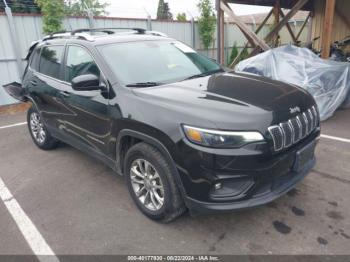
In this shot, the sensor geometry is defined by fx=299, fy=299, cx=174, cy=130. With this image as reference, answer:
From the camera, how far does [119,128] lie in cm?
297

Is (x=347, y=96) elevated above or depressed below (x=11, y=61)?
below

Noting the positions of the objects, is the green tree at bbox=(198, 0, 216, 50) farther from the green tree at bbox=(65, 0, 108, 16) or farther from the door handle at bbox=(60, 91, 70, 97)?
the door handle at bbox=(60, 91, 70, 97)

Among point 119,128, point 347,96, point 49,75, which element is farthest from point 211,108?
point 347,96

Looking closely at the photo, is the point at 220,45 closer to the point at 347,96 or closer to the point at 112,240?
the point at 347,96

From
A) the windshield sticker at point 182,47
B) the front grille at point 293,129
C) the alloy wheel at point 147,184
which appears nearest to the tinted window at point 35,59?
the windshield sticker at point 182,47

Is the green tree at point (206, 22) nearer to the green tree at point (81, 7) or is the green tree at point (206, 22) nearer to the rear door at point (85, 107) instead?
the green tree at point (81, 7)

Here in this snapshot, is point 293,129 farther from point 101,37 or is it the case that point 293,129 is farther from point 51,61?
point 51,61

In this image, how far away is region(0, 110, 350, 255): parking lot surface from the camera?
2607 millimetres

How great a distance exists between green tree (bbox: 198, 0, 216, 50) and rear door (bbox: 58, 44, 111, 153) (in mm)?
9277

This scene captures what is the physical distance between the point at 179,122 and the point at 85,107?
147 cm

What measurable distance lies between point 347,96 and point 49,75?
5.75 metres

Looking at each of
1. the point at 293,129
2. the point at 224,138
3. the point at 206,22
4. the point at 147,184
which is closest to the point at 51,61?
the point at 147,184

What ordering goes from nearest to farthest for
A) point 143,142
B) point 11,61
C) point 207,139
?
point 207,139
point 143,142
point 11,61

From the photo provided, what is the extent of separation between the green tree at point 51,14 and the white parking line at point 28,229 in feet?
18.8
